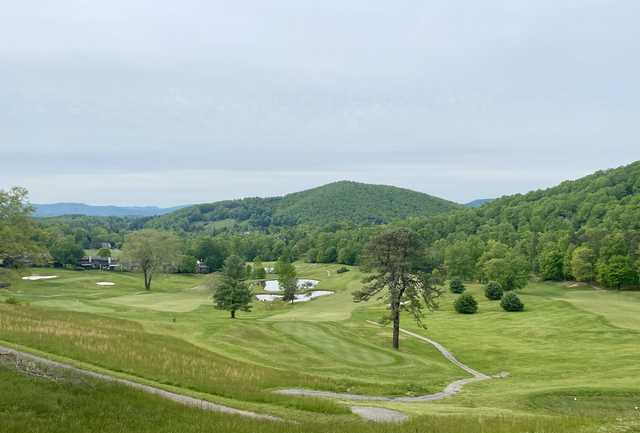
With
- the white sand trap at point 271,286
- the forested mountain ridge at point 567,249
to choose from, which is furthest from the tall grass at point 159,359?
the white sand trap at point 271,286

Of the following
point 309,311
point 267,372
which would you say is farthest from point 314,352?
point 309,311

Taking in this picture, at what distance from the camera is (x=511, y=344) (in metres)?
55.1

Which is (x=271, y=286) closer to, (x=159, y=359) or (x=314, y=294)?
(x=314, y=294)

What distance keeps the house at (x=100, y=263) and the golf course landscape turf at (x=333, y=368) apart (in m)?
90.8

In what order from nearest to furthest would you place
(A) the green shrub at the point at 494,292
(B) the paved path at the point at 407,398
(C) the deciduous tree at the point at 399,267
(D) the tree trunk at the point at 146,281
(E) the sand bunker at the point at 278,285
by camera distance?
(B) the paved path at the point at 407,398 → (C) the deciduous tree at the point at 399,267 → (A) the green shrub at the point at 494,292 → (D) the tree trunk at the point at 146,281 → (E) the sand bunker at the point at 278,285

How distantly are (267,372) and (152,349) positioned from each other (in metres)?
7.34

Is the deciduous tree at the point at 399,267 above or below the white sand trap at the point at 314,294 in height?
above

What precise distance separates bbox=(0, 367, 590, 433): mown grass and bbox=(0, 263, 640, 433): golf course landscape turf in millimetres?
57

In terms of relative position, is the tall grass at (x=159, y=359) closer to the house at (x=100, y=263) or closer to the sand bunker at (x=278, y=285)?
the sand bunker at (x=278, y=285)

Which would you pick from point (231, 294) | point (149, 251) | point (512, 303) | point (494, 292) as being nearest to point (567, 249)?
point (494, 292)

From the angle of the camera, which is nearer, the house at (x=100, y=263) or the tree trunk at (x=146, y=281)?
the tree trunk at (x=146, y=281)

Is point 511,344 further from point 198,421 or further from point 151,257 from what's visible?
point 151,257

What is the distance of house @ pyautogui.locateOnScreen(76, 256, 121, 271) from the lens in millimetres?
158375

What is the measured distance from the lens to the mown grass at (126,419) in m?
12.9
